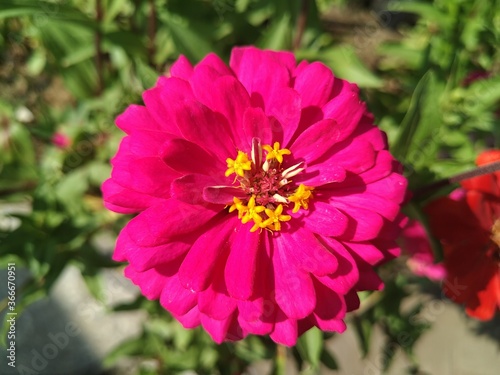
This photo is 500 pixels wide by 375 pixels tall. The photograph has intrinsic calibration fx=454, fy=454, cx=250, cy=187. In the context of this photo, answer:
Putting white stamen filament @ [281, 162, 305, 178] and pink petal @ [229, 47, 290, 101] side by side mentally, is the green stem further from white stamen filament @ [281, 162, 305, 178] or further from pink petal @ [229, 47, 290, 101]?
pink petal @ [229, 47, 290, 101]

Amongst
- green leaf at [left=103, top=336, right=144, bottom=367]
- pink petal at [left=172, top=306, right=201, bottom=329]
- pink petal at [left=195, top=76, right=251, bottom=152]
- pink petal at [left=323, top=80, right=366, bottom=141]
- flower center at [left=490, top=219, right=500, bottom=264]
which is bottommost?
green leaf at [left=103, top=336, right=144, bottom=367]

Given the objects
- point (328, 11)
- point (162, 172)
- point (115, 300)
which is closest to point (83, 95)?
point (115, 300)

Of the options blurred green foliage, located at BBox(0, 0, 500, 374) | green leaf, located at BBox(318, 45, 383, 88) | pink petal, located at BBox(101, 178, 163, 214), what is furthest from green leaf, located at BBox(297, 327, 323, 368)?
green leaf, located at BBox(318, 45, 383, 88)

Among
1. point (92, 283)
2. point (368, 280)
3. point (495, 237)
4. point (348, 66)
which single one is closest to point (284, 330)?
point (368, 280)

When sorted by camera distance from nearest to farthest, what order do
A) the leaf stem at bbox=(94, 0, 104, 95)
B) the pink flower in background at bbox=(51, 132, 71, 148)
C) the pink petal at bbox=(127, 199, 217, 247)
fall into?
the pink petal at bbox=(127, 199, 217, 247)
the leaf stem at bbox=(94, 0, 104, 95)
the pink flower in background at bbox=(51, 132, 71, 148)

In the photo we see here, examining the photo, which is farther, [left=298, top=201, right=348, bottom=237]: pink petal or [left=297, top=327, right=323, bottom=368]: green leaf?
[left=297, top=327, right=323, bottom=368]: green leaf

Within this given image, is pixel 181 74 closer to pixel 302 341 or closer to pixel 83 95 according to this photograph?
pixel 302 341

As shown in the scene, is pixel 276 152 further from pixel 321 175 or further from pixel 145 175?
pixel 145 175

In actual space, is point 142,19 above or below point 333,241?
above

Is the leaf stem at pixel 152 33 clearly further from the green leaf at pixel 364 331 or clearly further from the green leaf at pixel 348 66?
the green leaf at pixel 364 331
